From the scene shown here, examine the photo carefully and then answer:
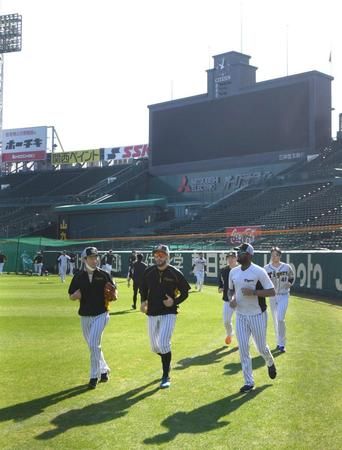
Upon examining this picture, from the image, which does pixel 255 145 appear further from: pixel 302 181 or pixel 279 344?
pixel 279 344

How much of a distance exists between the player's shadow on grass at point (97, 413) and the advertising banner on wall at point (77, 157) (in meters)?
60.2

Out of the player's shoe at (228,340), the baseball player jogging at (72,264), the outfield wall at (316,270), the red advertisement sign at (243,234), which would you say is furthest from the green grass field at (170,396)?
the baseball player jogging at (72,264)

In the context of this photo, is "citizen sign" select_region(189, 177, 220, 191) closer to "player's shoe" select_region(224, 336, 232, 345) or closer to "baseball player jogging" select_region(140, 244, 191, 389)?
"player's shoe" select_region(224, 336, 232, 345)

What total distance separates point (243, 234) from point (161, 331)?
30597 millimetres

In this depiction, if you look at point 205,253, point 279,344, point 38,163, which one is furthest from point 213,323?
point 38,163

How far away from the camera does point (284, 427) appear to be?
7082 millimetres

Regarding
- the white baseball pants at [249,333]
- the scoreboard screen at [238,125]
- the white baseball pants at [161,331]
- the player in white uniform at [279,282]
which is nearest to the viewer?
the white baseball pants at [249,333]

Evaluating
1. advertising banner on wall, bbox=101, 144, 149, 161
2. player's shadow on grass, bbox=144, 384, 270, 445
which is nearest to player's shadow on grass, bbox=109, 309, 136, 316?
player's shadow on grass, bbox=144, 384, 270, 445

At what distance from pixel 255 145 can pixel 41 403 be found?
133 feet

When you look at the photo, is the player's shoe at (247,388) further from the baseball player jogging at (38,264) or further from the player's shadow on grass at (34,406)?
the baseball player jogging at (38,264)

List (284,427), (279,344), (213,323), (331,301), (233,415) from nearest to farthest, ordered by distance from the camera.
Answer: (284,427) < (233,415) < (279,344) < (213,323) < (331,301)

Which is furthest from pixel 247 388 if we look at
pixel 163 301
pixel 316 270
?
pixel 316 270

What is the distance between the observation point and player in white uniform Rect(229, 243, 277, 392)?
895cm

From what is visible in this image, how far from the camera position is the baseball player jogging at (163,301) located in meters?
9.26
